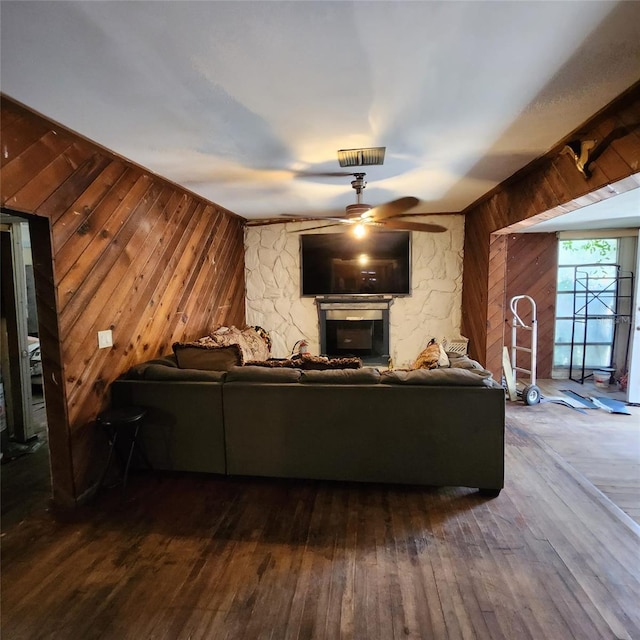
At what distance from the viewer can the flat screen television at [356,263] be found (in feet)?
17.5

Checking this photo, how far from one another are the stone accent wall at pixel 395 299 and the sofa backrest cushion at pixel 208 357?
272 cm

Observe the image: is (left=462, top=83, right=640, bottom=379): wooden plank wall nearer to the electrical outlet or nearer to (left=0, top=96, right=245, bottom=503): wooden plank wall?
(left=0, top=96, right=245, bottom=503): wooden plank wall

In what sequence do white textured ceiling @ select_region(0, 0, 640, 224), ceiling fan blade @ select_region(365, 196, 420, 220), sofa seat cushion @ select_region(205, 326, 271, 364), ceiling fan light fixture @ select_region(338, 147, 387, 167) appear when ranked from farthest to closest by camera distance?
ceiling fan blade @ select_region(365, 196, 420, 220), sofa seat cushion @ select_region(205, 326, 271, 364), ceiling fan light fixture @ select_region(338, 147, 387, 167), white textured ceiling @ select_region(0, 0, 640, 224)

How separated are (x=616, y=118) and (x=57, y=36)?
2.77 metres

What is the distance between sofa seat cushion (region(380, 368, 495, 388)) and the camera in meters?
2.45

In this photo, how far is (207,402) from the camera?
2643mm

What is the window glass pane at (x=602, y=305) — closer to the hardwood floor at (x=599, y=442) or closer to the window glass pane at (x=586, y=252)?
the window glass pane at (x=586, y=252)

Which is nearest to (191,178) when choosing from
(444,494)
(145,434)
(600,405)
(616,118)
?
(145,434)

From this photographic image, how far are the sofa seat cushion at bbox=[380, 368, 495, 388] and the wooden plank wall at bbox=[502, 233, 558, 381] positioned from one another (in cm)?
360

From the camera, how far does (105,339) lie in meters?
2.65

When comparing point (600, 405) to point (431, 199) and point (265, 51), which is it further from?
point (265, 51)

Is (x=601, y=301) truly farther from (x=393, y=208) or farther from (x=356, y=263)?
Answer: (x=356, y=263)

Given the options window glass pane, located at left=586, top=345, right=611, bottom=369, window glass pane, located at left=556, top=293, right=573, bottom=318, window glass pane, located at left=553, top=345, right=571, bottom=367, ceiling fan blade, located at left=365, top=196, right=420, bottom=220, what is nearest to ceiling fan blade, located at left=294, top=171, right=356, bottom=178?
ceiling fan blade, located at left=365, top=196, right=420, bottom=220

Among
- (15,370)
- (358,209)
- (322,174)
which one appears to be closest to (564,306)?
(358,209)
